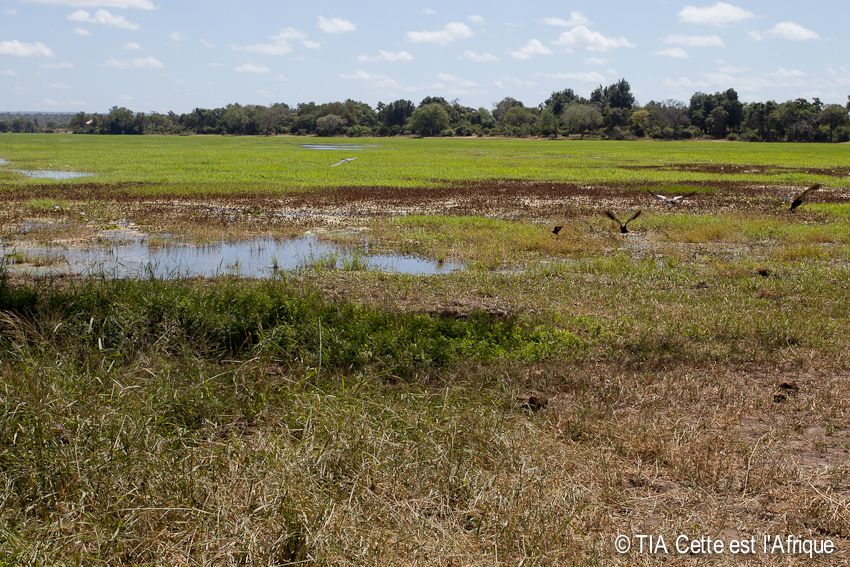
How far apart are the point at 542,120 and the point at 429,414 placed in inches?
4231

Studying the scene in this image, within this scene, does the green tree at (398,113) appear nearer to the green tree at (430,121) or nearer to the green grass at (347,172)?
the green tree at (430,121)

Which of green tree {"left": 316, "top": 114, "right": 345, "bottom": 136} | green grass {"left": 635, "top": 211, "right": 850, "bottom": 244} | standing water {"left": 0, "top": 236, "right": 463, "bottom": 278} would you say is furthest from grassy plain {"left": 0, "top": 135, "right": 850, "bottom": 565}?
green tree {"left": 316, "top": 114, "right": 345, "bottom": 136}

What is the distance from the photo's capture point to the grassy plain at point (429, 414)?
4.06 m

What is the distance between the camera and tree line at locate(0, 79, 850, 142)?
8956 centimetres

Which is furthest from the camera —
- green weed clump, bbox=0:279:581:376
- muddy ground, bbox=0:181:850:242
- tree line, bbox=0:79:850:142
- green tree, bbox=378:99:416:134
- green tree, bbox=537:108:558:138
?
green tree, bbox=378:99:416:134

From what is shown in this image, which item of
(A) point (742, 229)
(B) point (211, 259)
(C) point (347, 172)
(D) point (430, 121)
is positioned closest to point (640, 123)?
(D) point (430, 121)

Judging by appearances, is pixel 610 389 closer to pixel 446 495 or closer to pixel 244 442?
pixel 446 495

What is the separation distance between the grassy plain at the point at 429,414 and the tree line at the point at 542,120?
84.9 meters

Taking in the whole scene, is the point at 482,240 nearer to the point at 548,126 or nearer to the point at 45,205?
the point at 45,205

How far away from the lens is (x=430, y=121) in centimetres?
11062

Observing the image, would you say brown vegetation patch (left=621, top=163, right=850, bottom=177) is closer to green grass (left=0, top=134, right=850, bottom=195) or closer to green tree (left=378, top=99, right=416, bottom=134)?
green grass (left=0, top=134, right=850, bottom=195)

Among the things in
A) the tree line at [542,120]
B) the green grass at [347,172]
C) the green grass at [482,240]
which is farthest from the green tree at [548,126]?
the green grass at [482,240]

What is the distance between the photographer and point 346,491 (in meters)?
4.49

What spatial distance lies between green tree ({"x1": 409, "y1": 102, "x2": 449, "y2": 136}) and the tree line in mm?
146
